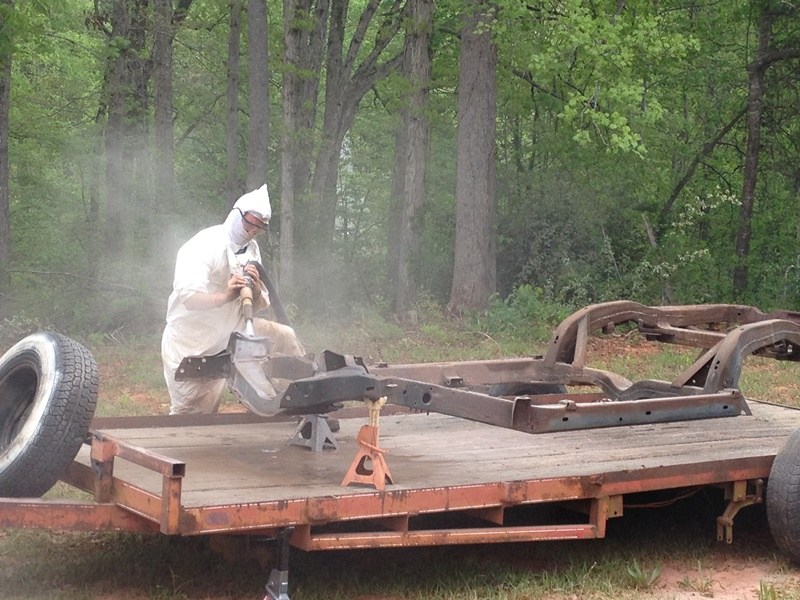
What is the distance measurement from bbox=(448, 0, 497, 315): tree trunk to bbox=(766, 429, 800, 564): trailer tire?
37.1 feet

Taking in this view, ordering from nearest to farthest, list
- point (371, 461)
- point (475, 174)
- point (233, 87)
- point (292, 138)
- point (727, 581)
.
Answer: point (371, 461) < point (727, 581) < point (475, 174) < point (292, 138) < point (233, 87)

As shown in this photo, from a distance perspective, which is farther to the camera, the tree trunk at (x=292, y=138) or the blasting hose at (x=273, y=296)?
the tree trunk at (x=292, y=138)

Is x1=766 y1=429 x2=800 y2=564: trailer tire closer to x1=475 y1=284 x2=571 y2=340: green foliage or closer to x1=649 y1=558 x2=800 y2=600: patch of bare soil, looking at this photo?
x1=649 y1=558 x2=800 y2=600: patch of bare soil

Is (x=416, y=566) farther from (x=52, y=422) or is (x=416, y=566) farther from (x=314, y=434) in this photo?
(x=52, y=422)

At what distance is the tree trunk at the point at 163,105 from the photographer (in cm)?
2005

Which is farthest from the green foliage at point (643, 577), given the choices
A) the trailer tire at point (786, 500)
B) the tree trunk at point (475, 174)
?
the tree trunk at point (475, 174)

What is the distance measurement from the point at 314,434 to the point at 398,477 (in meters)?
0.94

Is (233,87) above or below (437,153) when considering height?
above

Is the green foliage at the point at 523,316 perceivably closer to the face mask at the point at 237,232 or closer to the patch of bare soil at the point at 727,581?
the face mask at the point at 237,232

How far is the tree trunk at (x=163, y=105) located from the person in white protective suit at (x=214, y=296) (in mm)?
12553

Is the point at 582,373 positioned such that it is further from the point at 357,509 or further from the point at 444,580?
the point at 357,509

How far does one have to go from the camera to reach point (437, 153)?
77.0 feet

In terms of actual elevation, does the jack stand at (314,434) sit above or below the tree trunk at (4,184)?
below

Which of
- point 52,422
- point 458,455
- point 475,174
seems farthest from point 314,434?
point 475,174
